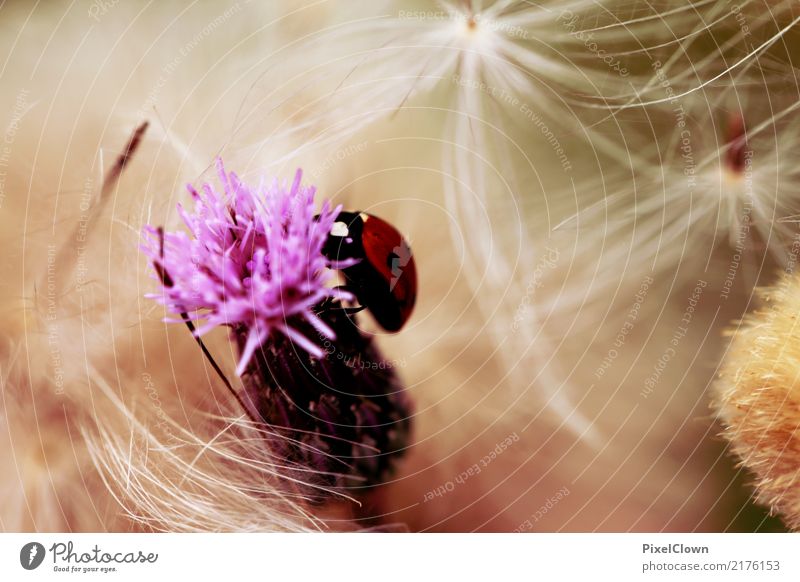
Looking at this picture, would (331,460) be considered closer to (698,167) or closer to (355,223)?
(355,223)
